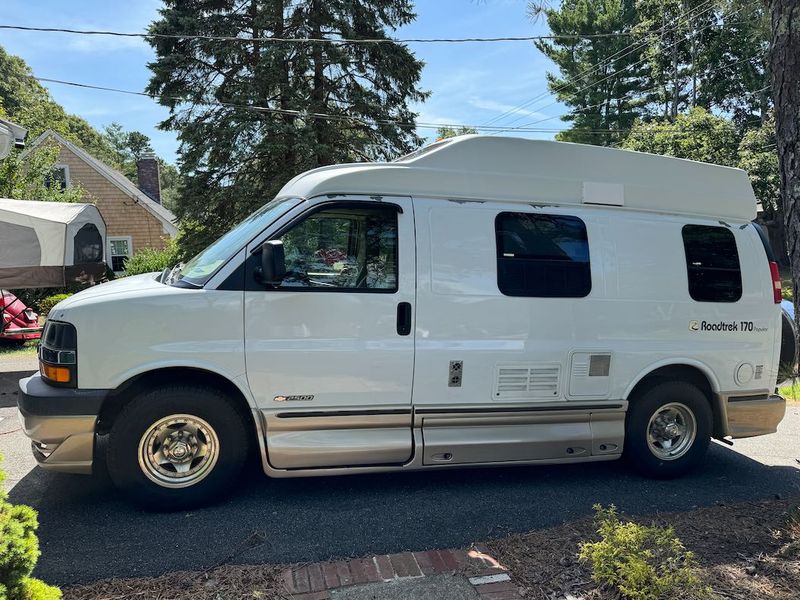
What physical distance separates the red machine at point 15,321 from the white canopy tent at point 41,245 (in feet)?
6.77

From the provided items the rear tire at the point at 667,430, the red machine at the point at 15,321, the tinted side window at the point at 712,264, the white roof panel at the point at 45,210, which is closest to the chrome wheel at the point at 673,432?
the rear tire at the point at 667,430

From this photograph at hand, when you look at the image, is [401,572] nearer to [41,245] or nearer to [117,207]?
[41,245]

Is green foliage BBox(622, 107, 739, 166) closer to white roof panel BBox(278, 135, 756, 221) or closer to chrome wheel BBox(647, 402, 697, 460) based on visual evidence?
white roof panel BBox(278, 135, 756, 221)

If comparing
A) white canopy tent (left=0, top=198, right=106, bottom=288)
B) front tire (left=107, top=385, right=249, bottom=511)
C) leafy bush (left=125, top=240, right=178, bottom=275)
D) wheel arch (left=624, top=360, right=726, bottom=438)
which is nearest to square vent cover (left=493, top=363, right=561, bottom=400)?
wheel arch (left=624, top=360, right=726, bottom=438)

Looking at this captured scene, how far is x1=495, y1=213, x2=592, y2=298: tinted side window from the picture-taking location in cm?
426

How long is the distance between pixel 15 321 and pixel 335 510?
9.74 metres

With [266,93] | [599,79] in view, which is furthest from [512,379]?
[599,79]

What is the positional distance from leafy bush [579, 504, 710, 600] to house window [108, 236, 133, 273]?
2491 centimetres

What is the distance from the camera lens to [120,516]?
376cm

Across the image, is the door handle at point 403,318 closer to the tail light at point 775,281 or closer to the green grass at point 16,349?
the tail light at point 775,281

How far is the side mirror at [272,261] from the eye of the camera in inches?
145

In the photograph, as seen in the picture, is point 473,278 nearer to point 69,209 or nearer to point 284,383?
point 284,383

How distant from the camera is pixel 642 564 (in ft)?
8.82

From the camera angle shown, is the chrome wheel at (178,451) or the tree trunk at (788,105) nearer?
the tree trunk at (788,105)
